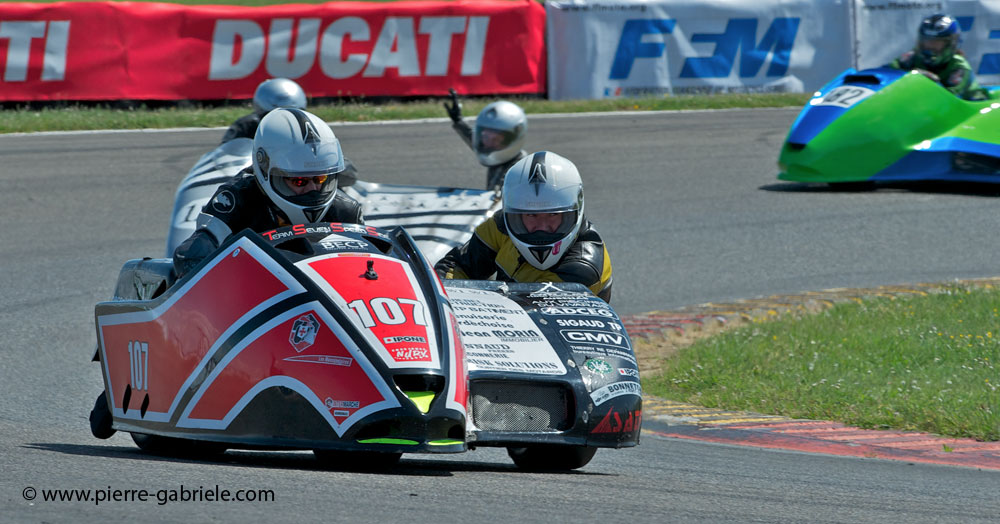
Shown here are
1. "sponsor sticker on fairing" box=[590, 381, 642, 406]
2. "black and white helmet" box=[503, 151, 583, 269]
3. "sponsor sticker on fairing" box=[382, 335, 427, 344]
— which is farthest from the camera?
"black and white helmet" box=[503, 151, 583, 269]

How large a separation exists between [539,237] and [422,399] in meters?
1.79


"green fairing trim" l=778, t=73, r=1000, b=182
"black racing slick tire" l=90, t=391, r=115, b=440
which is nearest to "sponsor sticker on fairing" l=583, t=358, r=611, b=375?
"black racing slick tire" l=90, t=391, r=115, b=440

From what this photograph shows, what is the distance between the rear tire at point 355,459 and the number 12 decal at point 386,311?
0.43 metres

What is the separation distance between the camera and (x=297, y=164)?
557cm

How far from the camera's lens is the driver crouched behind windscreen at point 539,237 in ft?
20.5

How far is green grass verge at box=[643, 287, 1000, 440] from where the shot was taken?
6.79m

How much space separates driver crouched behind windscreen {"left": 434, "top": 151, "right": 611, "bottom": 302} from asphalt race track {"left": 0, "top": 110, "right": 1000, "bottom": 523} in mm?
851

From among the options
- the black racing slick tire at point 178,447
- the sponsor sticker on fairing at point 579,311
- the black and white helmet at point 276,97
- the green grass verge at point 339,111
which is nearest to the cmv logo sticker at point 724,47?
the green grass verge at point 339,111

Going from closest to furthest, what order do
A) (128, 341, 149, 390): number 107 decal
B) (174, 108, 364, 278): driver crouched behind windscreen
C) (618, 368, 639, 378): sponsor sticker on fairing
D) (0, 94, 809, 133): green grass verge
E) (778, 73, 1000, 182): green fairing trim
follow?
1. (128, 341, 149, 390): number 107 decal
2. (618, 368, 639, 378): sponsor sticker on fairing
3. (174, 108, 364, 278): driver crouched behind windscreen
4. (778, 73, 1000, 182): green fairing trim
5. (0, 94, 809, 133): green grass verge

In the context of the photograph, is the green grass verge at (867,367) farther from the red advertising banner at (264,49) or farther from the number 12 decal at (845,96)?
the red advertising banner at (264,49)

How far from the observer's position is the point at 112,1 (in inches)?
636

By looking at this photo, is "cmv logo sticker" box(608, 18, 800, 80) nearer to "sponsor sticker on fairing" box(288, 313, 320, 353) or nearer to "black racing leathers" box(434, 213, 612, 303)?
"black racing leathers" box(434, 213, 612, 303)

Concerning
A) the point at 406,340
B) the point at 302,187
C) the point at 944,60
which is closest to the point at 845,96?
the point at 944,60

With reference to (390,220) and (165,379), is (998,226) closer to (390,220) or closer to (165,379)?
(390,220)
